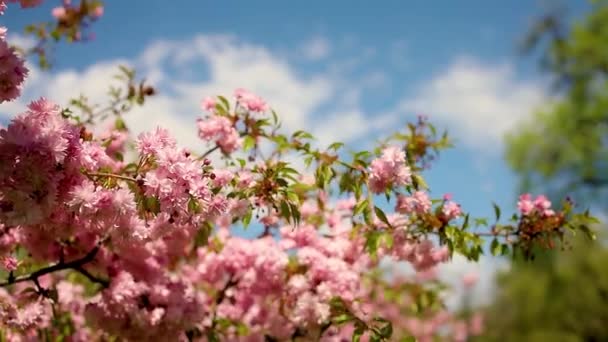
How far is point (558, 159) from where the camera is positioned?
604 inches

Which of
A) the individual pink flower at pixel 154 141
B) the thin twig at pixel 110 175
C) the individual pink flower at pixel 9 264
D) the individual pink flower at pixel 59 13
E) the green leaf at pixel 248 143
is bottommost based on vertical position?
the individual pink flower at pixel 9 264

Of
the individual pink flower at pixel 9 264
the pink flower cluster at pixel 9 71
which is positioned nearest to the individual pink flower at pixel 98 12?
the individual pink flower at pixel 9 264

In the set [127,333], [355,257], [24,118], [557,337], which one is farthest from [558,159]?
[24,118]

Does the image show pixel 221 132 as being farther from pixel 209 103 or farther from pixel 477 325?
pixel 477 325

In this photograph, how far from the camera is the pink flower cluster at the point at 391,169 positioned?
9.95ft

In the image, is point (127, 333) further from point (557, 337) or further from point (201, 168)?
point (557, 337)

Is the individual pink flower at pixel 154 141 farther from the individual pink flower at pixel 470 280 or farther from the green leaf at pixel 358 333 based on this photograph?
the individual pink flower at pixel 470 280

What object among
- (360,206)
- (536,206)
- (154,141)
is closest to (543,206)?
(536,206)

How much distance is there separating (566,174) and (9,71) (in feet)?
50.9

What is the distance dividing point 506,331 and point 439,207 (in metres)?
13.0

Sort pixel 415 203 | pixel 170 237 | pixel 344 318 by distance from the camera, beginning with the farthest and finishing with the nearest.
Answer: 1. pixel 170 237
2. pixel 415 203
3. pixel 344 318

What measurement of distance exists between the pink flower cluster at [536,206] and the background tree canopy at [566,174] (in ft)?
37.0

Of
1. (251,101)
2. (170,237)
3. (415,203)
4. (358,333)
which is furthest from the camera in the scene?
(170,237)

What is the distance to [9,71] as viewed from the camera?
2133 millimetres
